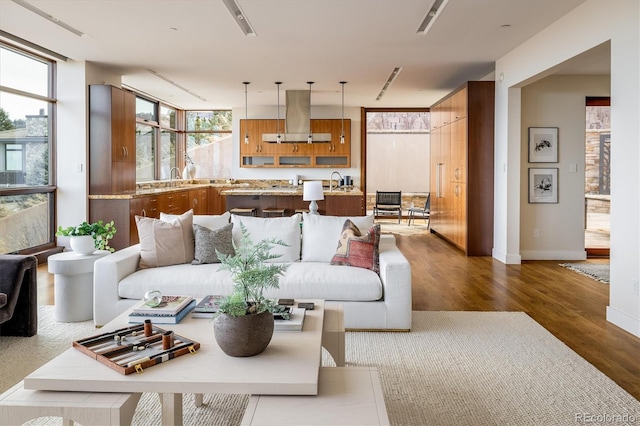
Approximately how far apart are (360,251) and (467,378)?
1.37 metres

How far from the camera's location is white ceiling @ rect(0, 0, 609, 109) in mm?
4828

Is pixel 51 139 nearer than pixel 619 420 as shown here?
No

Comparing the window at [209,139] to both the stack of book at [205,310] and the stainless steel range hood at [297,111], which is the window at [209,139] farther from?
the stack of book at [205,310]

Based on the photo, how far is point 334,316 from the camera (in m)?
2.95

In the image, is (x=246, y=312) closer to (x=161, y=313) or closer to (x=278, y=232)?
(x=161, y=313)

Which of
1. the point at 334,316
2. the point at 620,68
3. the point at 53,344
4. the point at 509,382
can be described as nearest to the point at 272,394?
the point at 334,316

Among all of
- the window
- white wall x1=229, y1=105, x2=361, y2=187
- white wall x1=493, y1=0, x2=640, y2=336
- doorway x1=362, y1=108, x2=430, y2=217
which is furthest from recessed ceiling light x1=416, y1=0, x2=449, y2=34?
doorway x1=362, y1=108, x2=430, y2=217

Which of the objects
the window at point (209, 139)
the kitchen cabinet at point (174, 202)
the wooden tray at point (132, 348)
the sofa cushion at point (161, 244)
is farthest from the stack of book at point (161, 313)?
the window at point (209, 139)

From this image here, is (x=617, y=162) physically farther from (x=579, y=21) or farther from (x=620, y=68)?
(x=579, y=21)

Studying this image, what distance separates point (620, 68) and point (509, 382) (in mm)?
2667

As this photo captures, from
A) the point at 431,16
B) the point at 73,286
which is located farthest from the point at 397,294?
the point at 431,16

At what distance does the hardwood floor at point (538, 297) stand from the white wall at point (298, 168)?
4647 mm

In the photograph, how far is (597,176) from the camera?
24.0 ft

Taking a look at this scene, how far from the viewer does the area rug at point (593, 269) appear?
5.80 meters
